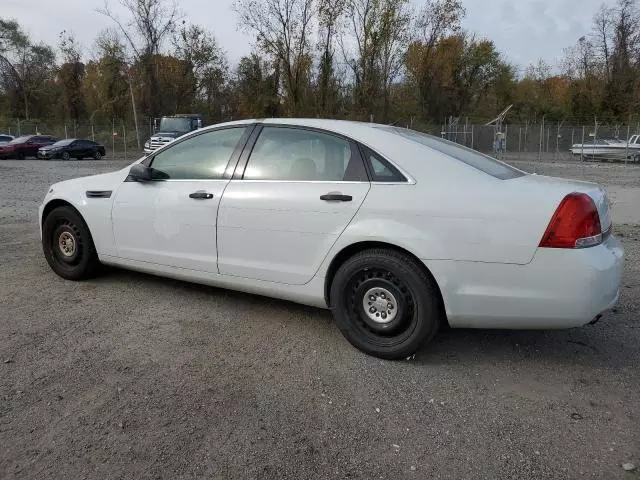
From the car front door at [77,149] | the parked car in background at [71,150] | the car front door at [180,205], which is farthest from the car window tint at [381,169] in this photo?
the car front door at [77,149]

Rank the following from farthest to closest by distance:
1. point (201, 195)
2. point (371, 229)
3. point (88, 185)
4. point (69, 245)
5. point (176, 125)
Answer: point (176, 125), point (69, 245), point (88, 185), point (201, 195), point (371, 229)

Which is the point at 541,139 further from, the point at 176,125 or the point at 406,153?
the point at 406,153

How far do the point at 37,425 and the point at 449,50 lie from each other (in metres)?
54.2

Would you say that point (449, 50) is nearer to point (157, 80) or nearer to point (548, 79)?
point (548, 79)

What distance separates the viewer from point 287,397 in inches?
120

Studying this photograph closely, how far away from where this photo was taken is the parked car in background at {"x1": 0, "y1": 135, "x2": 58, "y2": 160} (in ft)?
104

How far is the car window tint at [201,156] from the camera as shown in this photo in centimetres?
424

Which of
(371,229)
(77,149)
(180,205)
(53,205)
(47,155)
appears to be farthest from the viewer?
(77,149)

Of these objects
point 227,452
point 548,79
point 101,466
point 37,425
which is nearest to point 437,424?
point 227,452

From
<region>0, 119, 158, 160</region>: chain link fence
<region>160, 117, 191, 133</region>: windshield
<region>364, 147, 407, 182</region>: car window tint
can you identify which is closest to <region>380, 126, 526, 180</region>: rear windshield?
<region>364, 147, 407, 182</region>: car window tint

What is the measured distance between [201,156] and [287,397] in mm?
2175

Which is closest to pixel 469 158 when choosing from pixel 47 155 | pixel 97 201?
pixel 97 201

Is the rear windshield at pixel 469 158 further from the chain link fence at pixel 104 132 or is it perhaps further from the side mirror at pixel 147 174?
the chain link fence at pixel 104 132

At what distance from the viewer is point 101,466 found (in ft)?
7.91
